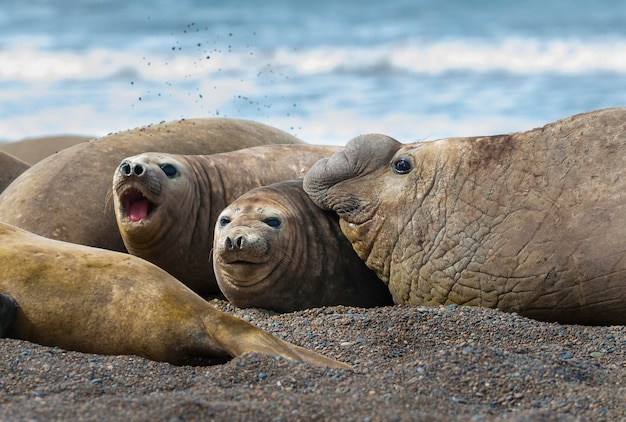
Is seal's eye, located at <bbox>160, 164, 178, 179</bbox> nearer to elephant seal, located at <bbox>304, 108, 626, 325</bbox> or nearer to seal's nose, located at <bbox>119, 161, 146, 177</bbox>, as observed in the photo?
seal's nose, located at <bbox>119, 161, 146, 177</bbox>

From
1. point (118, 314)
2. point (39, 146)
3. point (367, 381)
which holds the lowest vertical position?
point (367, 381)

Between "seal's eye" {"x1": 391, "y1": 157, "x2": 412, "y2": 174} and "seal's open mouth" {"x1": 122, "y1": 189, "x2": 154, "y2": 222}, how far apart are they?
83.8 inches

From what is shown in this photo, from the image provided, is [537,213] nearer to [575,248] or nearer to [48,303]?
[575,248]

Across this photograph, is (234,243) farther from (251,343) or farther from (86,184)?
(86,184)

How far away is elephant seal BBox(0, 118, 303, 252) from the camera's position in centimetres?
857

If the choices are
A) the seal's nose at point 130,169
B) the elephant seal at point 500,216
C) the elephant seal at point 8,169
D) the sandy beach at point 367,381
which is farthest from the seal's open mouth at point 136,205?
the elephant seal at point 8,169

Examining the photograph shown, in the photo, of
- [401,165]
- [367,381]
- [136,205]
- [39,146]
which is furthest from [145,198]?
[39,146]

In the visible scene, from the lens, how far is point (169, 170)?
845 cm

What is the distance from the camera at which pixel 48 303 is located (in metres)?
5.38

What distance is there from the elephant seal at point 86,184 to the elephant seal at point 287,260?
5.81 ft

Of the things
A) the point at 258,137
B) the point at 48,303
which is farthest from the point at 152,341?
the point at 258,137

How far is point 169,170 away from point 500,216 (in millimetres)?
2951

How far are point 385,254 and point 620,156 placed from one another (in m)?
A: 1.63

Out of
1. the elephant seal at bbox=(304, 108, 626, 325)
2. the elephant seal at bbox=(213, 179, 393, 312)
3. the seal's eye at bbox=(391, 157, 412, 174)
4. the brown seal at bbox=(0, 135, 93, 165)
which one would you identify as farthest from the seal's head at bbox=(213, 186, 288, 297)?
the brown seal at bbox=(0, 135, 93, 165)
